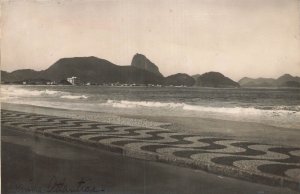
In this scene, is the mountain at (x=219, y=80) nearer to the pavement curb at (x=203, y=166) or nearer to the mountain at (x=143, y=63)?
the mountain at (x=143, y=63)

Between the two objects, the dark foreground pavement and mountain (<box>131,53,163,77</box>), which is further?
mountain (<box>131,53,163,77</box>)

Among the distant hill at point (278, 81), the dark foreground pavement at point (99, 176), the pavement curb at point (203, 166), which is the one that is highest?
the distant hill at point (278, 81)

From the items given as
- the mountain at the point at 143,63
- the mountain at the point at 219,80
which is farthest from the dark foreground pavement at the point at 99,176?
the mountain at the point at 219,80

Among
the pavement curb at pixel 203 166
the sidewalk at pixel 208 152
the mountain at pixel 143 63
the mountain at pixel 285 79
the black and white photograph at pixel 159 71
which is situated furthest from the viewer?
the mountain at pixel 143 63

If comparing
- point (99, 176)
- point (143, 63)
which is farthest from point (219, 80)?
point (99, 176)

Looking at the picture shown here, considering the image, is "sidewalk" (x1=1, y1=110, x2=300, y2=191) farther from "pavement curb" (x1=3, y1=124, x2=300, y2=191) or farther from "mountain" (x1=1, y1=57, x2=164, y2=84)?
"mountain" (x1=1, y1=57, x2=164, y2=84)

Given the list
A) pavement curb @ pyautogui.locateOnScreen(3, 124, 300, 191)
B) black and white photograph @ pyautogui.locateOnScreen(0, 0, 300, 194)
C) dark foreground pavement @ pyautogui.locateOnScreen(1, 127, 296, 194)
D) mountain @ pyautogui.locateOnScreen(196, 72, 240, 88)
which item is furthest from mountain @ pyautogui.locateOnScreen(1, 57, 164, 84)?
dark foreground pavement @ pyautogui.locateOnScreen(1, 127, 296, 194)
